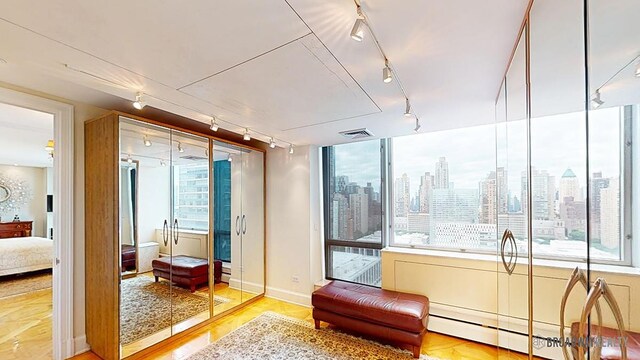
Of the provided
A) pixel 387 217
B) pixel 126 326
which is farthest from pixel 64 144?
pixel 387 217

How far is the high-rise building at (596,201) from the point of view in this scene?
0.79 metres

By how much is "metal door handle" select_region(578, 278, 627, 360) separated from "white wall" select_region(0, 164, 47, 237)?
35.0ft

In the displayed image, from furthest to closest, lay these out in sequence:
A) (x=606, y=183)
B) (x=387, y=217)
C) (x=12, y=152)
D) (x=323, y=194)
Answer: (x=12, y=152) < (x=323, y=194) < (x=387, y=217) < (x=606, y=183)

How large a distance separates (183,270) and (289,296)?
5.08 ft

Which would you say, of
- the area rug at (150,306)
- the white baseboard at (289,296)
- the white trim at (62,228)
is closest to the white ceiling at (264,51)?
the white trim at (62,228)

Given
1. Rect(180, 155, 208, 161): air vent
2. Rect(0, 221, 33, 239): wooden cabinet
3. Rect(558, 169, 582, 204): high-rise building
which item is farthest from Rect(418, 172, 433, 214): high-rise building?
Rect(0, 221, 33, 239): wooden cabinet

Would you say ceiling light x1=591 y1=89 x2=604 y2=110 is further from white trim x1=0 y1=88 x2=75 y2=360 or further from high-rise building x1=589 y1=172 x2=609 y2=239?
white trim x1=0 y1=88 x2=75 y2=360

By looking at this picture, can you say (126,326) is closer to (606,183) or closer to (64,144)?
(64,144)

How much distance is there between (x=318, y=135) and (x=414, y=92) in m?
Answer: 1.49

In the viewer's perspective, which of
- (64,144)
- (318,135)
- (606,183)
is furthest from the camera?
(318,135)

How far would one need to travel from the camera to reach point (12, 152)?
17.5 ft

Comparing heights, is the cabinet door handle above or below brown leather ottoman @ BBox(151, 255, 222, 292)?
above

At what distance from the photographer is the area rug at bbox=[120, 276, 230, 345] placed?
2.42 metres

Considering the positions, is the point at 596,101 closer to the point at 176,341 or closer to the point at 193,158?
the point at 193,158
